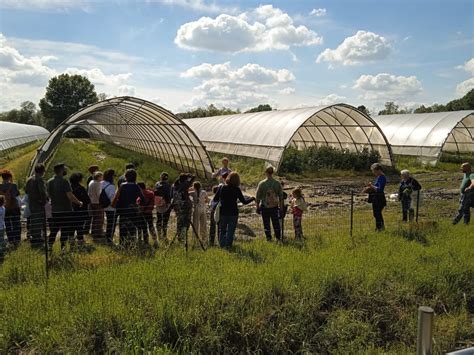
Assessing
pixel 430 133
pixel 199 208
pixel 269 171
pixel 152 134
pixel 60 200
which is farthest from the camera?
pixel 430 133

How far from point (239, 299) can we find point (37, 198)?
194 inches

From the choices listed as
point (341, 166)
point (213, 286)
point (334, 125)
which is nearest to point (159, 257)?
point (213, 286)

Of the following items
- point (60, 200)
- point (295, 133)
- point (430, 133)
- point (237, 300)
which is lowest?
point (237, 300)

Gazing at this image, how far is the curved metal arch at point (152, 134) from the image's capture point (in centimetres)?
1616

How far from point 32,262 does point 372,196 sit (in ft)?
22.4

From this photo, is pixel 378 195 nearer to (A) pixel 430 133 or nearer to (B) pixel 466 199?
(B) pixel 466 199

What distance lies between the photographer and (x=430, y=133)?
→ 28031mm

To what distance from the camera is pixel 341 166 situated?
928 inches

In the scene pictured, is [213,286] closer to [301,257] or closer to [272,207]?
[301,257]

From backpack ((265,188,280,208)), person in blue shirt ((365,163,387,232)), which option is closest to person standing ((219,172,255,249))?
backpack ((265,188,280,208))

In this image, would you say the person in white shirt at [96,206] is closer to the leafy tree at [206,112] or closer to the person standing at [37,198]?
the person standing at [37,198]

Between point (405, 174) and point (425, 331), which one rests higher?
point (405, 174)

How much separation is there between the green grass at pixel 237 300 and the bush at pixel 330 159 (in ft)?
50.0

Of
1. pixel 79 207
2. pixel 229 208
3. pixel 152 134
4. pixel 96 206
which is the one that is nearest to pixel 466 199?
pixel 229 208
